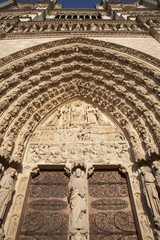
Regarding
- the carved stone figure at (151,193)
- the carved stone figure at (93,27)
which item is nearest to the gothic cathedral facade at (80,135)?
the carved stone figure at (151,193)

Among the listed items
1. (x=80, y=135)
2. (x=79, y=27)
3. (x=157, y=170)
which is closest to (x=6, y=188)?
(x=80, y=135)

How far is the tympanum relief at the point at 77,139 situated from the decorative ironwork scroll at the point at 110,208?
0.46 m

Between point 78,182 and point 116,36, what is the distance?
582 cm

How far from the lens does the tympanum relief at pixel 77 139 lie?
4.36 meters

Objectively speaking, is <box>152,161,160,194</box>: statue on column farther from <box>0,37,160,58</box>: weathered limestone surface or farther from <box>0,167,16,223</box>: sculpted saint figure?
<box>0,37,160,58</box>: weathered limestone surface

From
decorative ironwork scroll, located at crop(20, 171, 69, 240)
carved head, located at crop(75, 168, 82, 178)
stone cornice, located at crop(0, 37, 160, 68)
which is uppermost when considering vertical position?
stone cornice, located at crop(0, 37, 160, 68)

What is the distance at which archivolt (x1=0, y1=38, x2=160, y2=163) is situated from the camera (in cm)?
430

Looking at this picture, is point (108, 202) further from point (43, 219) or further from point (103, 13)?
point (103, 13)

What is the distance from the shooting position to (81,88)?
6.36m

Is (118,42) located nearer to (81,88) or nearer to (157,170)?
(81,88)

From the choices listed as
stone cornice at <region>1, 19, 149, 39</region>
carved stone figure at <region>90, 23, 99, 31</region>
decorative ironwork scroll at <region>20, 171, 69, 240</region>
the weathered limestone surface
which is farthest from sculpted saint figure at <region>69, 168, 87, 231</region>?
carved stone figure at <region>90, 23, 99, 31</region>

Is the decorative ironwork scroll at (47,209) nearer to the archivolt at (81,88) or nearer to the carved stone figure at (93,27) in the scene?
the archivolt at (81,88)

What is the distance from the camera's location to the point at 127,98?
5145 millimetres

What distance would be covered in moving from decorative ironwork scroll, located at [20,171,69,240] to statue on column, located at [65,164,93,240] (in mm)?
389
